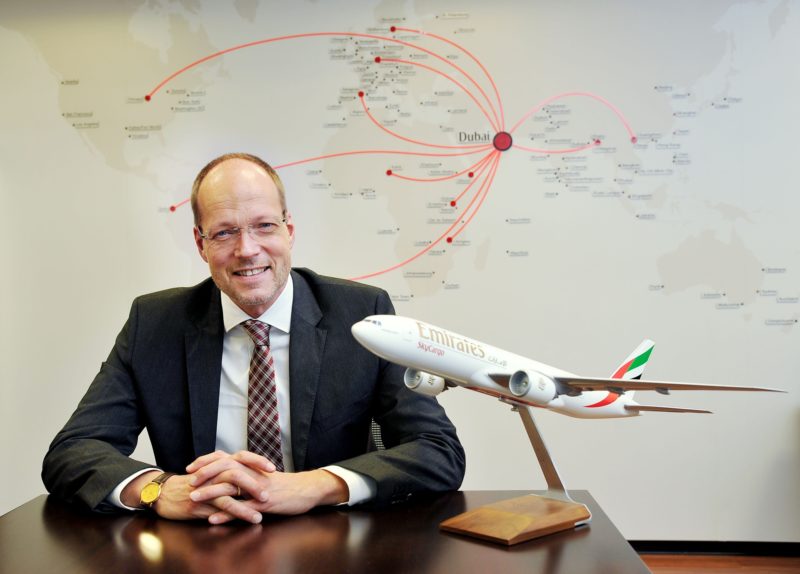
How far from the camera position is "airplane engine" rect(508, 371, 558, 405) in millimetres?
1602

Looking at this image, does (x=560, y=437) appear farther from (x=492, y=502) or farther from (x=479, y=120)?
(x=492, y=502)

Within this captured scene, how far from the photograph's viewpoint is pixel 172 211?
4.03 metres

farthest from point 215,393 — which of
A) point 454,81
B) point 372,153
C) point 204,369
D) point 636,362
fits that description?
point 454,81

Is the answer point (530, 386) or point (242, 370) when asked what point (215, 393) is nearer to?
point (242, 370)

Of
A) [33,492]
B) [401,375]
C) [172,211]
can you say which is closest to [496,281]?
[172,211]

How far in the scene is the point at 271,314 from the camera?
7.11ft

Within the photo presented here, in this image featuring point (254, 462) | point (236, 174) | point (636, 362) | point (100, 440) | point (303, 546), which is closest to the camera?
point (303, 546)

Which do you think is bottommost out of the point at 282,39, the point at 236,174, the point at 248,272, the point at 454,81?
the point at 248,272

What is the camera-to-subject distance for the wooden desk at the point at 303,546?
4.25 ft

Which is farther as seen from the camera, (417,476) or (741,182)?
(741,182)

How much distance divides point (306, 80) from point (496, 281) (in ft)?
4.52

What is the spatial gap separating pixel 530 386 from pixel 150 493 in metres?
0.84

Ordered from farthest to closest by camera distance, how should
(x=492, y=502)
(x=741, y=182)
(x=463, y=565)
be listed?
(x=741, y=182), (x=492, y=502), (x=463, y=565)

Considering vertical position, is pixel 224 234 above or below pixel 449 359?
above
